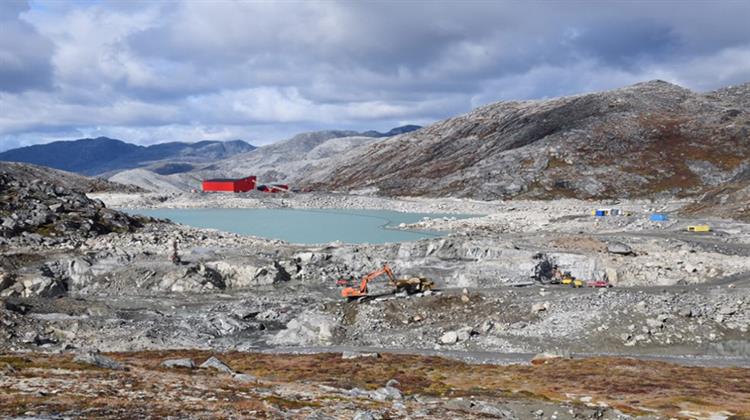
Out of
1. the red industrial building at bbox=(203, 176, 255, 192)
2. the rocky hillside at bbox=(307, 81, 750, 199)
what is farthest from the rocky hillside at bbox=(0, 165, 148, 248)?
the rocky hillside at bbox=(307, 81, 750, 199)

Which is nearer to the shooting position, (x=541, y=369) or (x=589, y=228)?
(x=541, y=369)

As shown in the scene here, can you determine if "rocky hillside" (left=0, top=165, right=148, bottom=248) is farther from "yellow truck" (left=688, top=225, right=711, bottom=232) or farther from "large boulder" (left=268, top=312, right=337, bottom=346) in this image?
"yellow truck" (left=688, top=225, right=711, bottom=232)

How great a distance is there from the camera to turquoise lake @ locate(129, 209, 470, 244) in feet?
316

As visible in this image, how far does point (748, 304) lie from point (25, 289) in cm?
5744

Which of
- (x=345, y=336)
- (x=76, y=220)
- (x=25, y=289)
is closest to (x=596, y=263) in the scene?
(x=345, y=336)

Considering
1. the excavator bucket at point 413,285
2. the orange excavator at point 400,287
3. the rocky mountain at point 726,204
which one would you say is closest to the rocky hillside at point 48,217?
the orange excavator at point 400,287

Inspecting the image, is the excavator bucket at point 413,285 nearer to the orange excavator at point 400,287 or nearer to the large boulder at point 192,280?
the orange excavator at point 400,287

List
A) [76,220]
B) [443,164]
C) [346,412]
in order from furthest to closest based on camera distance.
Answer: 1. [443,164]
2. [76,220]
3. [346,412]

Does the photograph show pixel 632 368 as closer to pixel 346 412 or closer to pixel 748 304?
pixel 748 304

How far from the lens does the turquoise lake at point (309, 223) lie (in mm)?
96250

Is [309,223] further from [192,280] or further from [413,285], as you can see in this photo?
[413,285]

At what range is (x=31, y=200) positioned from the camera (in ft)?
246

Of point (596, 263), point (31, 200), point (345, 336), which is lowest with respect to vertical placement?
point (345, 336)

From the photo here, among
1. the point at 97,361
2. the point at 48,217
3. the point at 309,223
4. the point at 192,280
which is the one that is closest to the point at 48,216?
the point at 48,217
